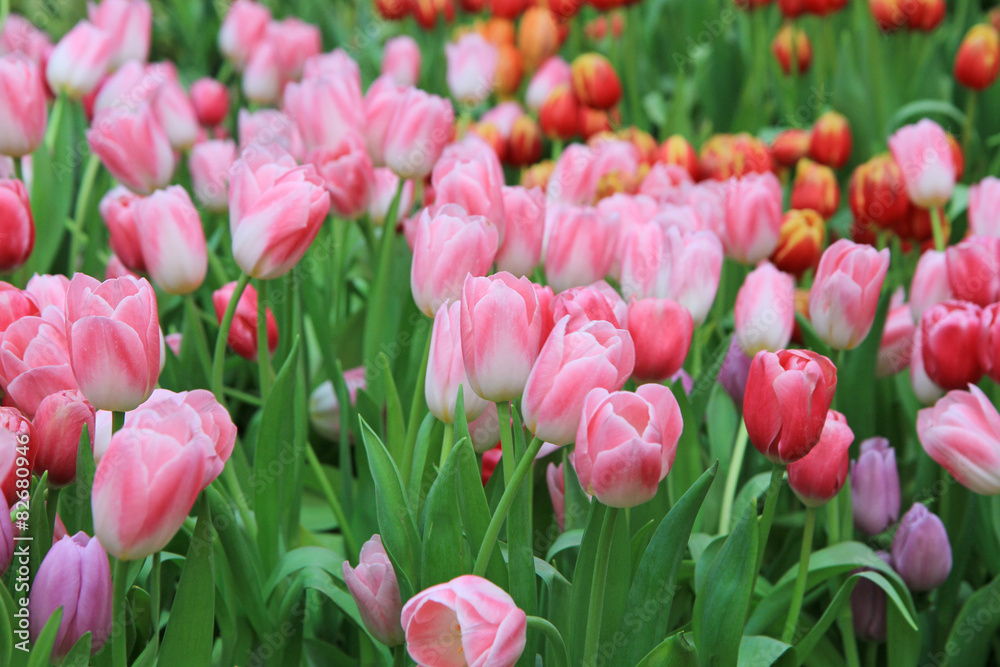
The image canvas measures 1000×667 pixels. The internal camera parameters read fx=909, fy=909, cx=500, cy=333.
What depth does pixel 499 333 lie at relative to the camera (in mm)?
653

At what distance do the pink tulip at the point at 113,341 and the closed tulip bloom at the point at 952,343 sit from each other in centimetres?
78

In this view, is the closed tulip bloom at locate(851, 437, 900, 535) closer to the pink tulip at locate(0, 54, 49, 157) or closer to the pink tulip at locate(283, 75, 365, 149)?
the pink tulip at locate(283, 75, 365, 149)

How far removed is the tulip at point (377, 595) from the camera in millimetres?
738

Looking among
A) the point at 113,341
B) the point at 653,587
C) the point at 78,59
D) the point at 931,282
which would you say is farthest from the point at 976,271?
the point at 78,59

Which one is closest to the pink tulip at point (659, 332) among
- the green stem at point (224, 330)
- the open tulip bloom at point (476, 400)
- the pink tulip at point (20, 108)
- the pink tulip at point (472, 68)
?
the open tulip bloom at point (476, 400)

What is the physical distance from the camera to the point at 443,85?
7.36ft

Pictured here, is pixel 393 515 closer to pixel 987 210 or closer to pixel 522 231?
pixel 522 231

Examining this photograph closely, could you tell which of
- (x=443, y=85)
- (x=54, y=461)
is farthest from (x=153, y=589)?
(x=443, y=85)

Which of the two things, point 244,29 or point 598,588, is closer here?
point 598,588

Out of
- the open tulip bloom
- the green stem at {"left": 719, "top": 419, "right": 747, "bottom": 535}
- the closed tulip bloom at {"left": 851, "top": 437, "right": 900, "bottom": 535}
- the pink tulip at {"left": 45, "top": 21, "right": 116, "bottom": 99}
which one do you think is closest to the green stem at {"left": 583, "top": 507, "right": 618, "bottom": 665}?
the open tulip bloom

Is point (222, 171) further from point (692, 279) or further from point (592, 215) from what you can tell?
point (692, 279)

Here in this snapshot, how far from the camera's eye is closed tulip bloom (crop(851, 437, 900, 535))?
100 cm

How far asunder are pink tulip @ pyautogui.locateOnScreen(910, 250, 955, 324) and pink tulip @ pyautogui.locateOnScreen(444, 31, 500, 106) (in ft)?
3.61

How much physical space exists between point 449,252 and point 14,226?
54cm
